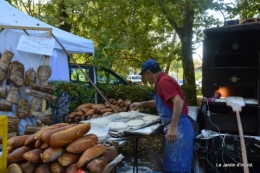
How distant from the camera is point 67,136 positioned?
2.60 m

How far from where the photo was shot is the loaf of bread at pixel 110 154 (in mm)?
2737

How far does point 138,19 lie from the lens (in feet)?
32.8

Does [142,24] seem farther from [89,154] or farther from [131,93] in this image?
[89,154]

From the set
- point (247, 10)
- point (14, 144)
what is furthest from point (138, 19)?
point (14, 144)

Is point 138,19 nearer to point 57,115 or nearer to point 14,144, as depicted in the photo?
point 57,115

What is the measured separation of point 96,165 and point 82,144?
258 millimetres

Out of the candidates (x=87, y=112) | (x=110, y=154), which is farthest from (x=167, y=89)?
(x=87, y=112)

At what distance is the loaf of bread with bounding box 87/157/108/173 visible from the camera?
2.44 m

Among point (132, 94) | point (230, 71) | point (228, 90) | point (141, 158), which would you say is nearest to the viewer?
point (230, 71)

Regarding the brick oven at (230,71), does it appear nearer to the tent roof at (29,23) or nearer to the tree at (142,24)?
the tree at (142,24)

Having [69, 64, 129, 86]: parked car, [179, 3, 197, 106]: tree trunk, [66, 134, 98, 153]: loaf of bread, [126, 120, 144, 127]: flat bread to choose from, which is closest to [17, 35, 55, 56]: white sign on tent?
[126, 120, 144, 127]: flat bread

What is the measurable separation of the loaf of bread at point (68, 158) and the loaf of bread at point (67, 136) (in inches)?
3.9

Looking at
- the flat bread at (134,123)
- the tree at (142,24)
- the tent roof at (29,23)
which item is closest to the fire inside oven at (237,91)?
the flat bread at (134,123)

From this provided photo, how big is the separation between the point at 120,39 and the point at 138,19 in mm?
966
